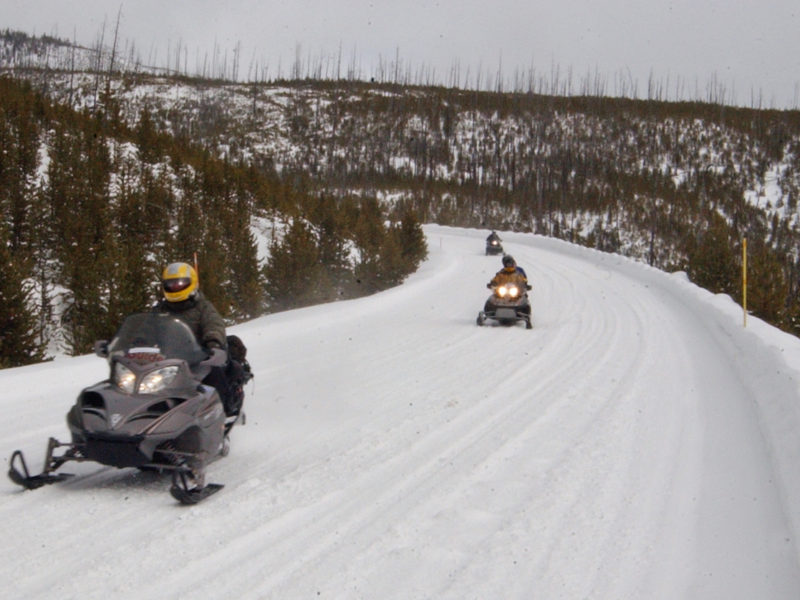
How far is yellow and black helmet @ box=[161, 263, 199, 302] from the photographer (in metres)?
5.57

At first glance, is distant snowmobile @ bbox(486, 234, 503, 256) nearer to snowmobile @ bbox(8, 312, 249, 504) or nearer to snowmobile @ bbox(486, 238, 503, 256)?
snowmobile @ bbox(486, 238, 503, 256)

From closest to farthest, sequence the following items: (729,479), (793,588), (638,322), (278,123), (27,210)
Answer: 1. (793,588)
2. (729,479)
3. (638,322)
4. (27,210)
5. (278,123)

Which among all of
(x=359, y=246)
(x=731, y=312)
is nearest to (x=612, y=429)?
(x=731, y=312)

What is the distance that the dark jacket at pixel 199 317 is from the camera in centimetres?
562

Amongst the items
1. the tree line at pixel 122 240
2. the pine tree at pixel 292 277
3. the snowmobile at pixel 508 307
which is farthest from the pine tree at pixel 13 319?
the snowmobile at pixel 508 307

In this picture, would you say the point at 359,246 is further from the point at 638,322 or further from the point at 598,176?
the point at 598,176

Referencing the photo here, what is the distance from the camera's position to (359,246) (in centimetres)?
2747

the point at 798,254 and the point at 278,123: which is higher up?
the point at 278,123

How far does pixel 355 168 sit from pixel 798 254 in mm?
52450

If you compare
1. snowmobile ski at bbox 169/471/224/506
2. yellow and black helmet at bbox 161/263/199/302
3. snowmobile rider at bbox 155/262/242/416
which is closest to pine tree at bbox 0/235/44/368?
snowmobile rider at bbox 155/262/242/416

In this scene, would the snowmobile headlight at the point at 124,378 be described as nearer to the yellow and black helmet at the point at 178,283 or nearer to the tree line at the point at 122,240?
the yellow and black helmet at the point at 178,283

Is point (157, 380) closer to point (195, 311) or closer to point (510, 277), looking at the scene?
point (195, 311)

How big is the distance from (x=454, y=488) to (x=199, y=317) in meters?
2.60

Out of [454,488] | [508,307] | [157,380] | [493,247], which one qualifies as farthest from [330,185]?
[454,488]
